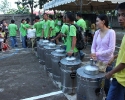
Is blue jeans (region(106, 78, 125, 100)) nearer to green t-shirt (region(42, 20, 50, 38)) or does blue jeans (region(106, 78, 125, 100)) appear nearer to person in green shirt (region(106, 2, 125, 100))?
person in green shirt (region(106, 2, 125, 100))

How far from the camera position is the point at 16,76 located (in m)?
5.58

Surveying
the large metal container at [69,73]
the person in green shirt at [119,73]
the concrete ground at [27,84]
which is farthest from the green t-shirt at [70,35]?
the person in green shirt at [119,73]

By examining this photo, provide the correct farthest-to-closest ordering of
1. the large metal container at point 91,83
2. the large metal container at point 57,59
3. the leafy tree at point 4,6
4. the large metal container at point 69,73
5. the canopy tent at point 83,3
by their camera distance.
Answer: the leafy tree at point 4,6 → the canopy tent at point 83,3 → the large metal container at point 57,59 → the large metal container at point 69,73 → the large metal container at point 91,83

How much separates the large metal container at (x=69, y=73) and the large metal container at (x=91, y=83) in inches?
29.4

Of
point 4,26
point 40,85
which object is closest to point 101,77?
point 40,85

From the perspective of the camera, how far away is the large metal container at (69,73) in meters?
3.85

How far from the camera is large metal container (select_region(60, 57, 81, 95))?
3.85 meters

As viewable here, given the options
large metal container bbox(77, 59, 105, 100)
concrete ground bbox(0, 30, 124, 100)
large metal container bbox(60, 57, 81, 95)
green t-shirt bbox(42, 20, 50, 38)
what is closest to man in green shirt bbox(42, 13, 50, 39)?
green t-shirt bbox(42, 20, 50, 38)

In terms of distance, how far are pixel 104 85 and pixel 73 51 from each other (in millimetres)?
1323

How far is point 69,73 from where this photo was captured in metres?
3.89

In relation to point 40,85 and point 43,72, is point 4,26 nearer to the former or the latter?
point 43,72

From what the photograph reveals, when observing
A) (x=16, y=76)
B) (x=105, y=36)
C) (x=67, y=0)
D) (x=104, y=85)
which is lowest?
(x=16, y=76)

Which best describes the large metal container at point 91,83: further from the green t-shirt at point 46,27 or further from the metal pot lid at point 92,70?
the green t-shirt at point 46,27

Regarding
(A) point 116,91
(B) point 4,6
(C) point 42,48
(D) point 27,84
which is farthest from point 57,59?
(B) point 4,6
